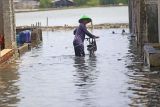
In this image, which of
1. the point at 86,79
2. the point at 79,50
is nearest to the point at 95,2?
the point at 79,50

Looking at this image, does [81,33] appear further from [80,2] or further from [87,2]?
[87,2]

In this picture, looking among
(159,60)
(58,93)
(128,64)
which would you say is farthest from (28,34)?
(58,93)

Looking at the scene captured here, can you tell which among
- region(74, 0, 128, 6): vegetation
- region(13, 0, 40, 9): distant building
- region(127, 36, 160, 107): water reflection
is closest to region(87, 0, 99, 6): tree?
region(74, 0, 128, 6): vegetation

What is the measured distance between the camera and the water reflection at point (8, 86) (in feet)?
40.3

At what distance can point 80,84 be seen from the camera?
14547 millimetres

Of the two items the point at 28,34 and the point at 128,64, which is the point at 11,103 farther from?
the point at 28,34

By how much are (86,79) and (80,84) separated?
99 cm

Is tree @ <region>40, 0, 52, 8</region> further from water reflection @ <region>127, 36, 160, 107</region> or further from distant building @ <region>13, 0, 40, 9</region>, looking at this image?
water reflection @ <region>127, 36, 160, 107</region>

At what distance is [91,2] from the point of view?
181250mm

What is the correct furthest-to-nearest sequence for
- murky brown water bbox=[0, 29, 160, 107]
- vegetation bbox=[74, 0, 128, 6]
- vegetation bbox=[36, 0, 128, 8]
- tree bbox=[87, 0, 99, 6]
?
1. tree bbox=[87, 0, 99, 6]
2. vegetation bbox=[74, 0, 128, 6]
3. vegetation bbox=[36, 0, 128, 8]
4. murky brown water bbox=[0, 29, 160, 107]

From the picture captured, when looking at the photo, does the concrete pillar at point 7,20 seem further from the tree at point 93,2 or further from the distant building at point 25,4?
the tree at point 93,2

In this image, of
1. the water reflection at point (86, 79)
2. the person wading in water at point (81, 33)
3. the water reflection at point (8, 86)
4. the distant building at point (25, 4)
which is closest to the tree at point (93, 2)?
the distant building at point (25, 4)

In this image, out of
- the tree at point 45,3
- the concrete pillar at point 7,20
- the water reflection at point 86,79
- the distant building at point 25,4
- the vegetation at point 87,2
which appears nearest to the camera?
the water reflection at point 86,79

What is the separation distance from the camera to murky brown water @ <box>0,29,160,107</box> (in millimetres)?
11953
